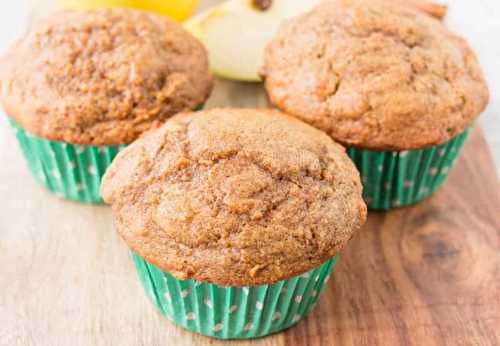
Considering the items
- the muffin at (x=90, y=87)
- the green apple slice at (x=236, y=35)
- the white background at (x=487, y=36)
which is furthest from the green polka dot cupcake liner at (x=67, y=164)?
the white background at (x=487, y=36)

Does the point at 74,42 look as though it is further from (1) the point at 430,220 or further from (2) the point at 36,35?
(1) the point at 430,220

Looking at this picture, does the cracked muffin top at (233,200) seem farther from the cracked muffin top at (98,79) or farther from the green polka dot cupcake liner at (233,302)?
the cracked muffin top at (98,79)

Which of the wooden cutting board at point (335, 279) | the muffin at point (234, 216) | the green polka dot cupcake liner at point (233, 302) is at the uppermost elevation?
the muffin at point (234, 216)

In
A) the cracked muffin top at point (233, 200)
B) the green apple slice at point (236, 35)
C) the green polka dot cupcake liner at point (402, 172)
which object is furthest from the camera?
the green apple slice at point (236, 35)

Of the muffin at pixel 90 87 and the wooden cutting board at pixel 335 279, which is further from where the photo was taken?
the muffin at pixel 90 87

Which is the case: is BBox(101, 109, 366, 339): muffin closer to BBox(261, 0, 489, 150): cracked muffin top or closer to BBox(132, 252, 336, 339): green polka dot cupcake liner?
BBox(132, 252, 336, 339): green polka dot cupcake liner

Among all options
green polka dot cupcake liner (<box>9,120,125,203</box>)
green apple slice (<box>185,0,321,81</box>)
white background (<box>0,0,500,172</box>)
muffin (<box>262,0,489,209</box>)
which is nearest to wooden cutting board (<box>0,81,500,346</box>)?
green polka dot cupcake liner (<box>9,120,125,203</box>)

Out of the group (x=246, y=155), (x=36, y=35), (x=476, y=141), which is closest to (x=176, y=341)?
(x=246, y=155)

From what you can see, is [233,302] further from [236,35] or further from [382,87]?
[236,35]
